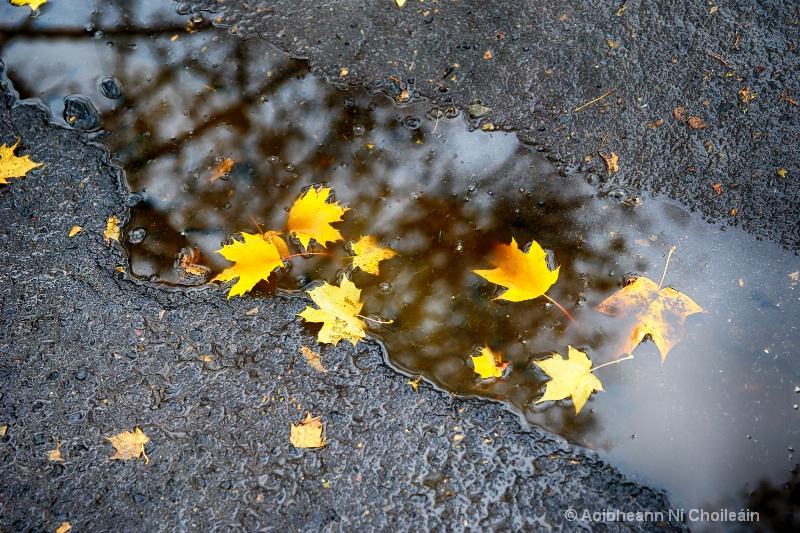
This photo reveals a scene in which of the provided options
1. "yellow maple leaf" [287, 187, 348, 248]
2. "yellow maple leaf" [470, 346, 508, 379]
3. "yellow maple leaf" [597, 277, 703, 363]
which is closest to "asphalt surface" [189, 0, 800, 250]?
"yellow maple leaf" [597, 277, 703, 363]

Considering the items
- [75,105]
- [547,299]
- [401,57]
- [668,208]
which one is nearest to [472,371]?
[547,299]

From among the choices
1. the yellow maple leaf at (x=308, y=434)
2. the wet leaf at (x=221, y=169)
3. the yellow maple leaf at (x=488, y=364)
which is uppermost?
the wet leaf at (x=221, y=169)

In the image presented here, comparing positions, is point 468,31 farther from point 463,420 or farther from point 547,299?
point 463,420

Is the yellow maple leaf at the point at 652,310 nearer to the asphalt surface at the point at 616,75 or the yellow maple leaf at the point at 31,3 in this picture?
the asphalt surface at the point at 616,75

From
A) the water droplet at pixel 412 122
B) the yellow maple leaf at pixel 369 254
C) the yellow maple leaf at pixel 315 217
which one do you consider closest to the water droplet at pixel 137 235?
the yellow maple leaf at pixel 315 217

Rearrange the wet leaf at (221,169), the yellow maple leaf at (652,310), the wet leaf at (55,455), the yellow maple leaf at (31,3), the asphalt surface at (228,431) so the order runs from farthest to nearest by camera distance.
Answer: the yellow maple leaf at (31,3)
the wet leaf at (221,169)
the yellow maple leaf at (652,310)
the wet leaf at (55,455)
the asphalt surface at (228,431)

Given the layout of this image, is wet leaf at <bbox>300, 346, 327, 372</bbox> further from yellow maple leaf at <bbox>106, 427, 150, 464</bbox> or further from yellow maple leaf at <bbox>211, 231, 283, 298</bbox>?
yellow maple leaf at <bbox>106, 427, 150, 464</bbox>

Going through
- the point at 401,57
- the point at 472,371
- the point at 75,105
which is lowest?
the point at 472,371
